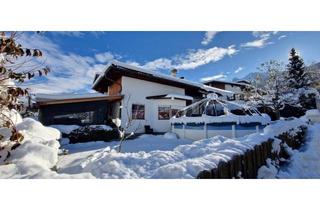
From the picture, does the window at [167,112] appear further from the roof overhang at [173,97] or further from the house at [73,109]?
the house at [73,109]

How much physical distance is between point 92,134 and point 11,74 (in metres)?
2.77

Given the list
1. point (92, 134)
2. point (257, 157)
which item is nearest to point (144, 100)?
point (92, 134)

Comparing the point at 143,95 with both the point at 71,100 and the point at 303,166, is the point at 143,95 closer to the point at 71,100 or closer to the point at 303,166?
the point at 71,100

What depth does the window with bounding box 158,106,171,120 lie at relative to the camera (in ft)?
23.5

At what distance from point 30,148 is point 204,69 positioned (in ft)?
8.21

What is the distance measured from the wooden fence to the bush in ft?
9.87

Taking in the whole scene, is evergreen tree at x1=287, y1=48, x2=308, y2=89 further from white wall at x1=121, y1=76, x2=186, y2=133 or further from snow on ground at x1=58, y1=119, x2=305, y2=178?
white wall at x1=121, y1=76, x2=186, y2=133

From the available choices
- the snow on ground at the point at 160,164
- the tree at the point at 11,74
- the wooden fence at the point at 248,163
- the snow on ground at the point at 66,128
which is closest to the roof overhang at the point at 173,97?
the snow on ground at the point at 66,128

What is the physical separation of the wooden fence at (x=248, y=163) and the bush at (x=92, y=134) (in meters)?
3.01

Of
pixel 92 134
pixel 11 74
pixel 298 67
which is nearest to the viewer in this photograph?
pixel 11 74

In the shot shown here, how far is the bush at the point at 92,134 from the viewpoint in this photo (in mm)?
4316

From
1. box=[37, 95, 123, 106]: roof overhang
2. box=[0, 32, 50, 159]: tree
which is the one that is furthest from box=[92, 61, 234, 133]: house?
box=[0, 32, 50, 159]: tree

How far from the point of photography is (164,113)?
23.9ft
